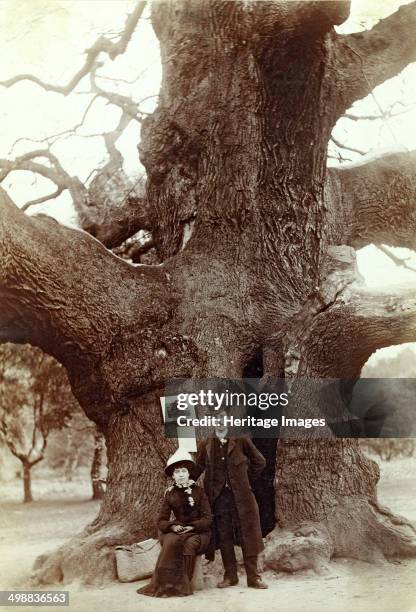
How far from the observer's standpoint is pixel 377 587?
4.68m

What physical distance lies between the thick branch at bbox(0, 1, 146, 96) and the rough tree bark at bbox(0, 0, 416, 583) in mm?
1147

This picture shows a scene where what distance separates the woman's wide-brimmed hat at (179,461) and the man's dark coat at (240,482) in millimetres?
57

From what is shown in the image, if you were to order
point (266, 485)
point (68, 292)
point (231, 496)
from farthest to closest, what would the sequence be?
point (68, 292), point (266, 485), point (231, 496)

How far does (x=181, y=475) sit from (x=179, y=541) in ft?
1.58

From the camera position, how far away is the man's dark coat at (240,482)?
4.75 m

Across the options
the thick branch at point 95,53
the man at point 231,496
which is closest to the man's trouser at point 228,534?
the man at point 231,496

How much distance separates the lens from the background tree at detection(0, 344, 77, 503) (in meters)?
9.90

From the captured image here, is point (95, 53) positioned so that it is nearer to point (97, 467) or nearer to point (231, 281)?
point (231, 281)

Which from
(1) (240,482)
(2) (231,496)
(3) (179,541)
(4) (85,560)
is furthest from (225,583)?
(4) (85,560)

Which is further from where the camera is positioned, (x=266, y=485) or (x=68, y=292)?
(x=68, y=292)

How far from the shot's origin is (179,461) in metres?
4.97

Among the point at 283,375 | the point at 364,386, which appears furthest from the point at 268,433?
the point at 364,386

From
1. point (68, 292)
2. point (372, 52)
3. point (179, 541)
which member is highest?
point (372, 52)

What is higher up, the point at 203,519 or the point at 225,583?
the point at 203,519
